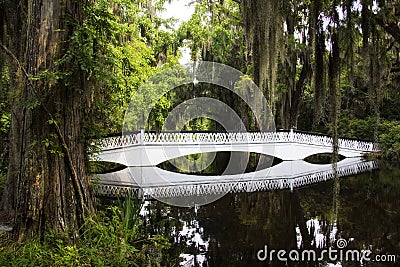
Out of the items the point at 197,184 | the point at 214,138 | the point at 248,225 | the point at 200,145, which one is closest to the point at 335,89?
the point at 248,225

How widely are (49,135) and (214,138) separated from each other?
1134 cm

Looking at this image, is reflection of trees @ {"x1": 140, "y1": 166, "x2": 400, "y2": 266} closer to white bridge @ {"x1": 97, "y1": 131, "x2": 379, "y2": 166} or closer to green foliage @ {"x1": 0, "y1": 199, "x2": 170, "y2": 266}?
green foliage @ {"x1": 0, "y1": 199, "x2": 170, "y2": 266}

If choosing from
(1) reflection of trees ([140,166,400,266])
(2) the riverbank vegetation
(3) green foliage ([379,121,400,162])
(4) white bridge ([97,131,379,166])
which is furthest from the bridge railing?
(2) the riverbank vegetation

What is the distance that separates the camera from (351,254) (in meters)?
3.96

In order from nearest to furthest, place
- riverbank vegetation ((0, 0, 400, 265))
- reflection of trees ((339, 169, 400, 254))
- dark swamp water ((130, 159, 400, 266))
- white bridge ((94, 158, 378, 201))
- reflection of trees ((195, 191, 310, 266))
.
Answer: riverbank vegetation ((0, 0, 400, 265)) < dark swamp water ((130, 159, 400, 266)) < reflection of trees ((195, 191, 310, 266)) < reflection of trees ((339, 169, 400, 254)) < white bridge ((94, 158, 378, 201))

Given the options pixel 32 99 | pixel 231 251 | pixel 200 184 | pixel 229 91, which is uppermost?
pixel 229 91

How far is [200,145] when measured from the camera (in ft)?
46.8

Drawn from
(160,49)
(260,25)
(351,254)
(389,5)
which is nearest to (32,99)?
(260,25)

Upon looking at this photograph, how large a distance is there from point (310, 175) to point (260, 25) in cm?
802

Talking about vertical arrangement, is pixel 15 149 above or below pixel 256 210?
above

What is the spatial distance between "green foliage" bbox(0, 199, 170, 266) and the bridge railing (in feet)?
28.2

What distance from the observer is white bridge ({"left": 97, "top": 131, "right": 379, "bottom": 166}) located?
12898 millimetres

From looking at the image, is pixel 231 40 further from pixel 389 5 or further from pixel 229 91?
pixel 389 5

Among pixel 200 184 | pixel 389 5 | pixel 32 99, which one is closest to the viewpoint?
pixel 32 99
